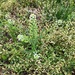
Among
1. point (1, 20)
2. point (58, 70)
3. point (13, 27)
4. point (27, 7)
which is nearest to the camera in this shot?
point (58, 70)

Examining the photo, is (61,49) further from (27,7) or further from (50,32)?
(27,7)

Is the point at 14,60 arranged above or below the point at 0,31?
below

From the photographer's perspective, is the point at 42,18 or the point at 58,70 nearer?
the point at 58,70

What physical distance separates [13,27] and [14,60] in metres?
0.48

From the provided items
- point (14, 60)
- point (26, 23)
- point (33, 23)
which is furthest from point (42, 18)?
point (14, 60)

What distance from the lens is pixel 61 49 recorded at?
3.06 meters

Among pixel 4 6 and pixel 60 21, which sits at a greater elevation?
pixel 4 6

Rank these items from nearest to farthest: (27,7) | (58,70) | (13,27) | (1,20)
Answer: (58,70)
(13,27)
(1,20)
(27,7)

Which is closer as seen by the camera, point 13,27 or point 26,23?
point 13,27

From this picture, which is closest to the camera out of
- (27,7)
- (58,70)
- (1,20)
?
(58,70)

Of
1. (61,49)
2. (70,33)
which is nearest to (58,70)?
(61,49)

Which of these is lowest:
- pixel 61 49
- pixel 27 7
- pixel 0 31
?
pixel 61 49

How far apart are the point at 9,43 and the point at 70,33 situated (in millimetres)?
891

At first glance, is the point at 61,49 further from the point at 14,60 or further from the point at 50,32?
the point at 14,60
